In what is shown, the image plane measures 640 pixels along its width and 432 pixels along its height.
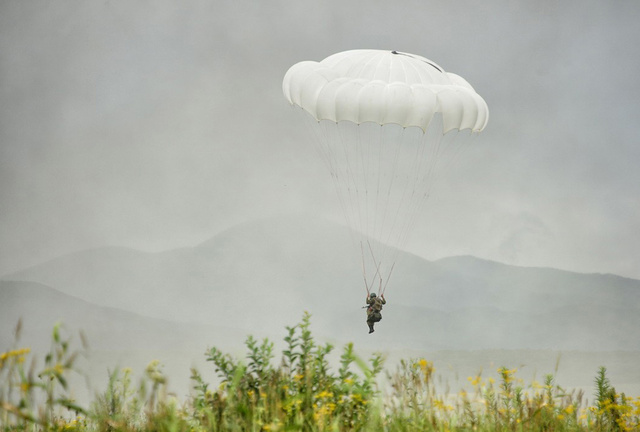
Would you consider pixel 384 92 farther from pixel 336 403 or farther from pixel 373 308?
pixel 336 403

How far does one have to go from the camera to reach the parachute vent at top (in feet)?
35.7

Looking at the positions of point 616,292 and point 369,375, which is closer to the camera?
point 369,375

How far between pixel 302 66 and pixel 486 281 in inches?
4744

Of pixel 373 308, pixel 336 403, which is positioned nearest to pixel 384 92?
pixel 373 308

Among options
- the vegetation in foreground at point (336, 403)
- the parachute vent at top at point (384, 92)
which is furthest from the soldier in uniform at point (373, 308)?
the vegetation in foreground at point (336, 403)

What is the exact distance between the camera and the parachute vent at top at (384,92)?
35.7 ft

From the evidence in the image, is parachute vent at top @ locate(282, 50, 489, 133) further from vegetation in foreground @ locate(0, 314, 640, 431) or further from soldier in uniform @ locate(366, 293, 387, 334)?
vegetation in foreground @ locate(0, 314, 640, 431)

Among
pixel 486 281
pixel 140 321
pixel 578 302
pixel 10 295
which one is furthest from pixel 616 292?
pixel 10 295

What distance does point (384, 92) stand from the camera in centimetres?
1077

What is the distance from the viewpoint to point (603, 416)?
227 inches

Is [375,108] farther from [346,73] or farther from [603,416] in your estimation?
[603,416]

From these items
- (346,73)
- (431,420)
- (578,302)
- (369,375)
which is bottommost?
(431,420)

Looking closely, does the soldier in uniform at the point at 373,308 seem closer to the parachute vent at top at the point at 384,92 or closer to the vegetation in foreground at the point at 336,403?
the parachute vent at top at the point at 384,92

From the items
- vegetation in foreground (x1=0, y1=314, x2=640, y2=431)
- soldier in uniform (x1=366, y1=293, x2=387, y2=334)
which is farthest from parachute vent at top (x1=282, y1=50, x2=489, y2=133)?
vegetation in foreground (x1=0, y1=314, x2=640, y2=431)
